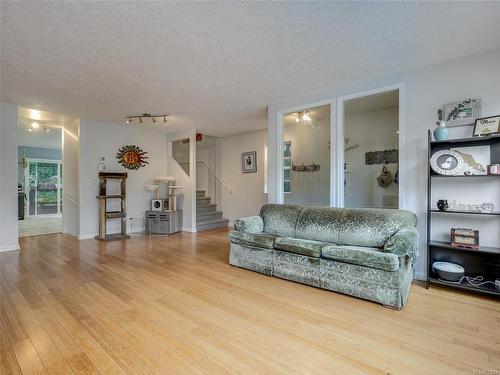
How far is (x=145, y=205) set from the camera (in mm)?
6629

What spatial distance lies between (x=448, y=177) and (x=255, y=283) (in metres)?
2.47

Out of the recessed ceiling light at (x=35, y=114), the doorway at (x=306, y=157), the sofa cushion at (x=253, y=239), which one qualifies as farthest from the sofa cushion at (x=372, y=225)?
the recessed ceiling light at (x=35, y=114)

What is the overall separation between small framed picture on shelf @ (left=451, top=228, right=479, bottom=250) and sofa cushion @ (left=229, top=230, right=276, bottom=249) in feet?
6.39

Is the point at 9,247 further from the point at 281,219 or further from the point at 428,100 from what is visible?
the point at 428,100

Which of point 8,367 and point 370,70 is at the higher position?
point 370,70

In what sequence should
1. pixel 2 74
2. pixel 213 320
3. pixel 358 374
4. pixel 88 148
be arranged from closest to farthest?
pixel 358 374 < pixel 213 320 < pixel 2 74 < pixel 88 148

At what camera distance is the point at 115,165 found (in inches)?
239

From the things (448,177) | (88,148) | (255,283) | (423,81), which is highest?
(423,81)

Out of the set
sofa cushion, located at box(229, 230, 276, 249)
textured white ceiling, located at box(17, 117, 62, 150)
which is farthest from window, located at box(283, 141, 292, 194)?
textured white ceiling, located at box(17, 117, 62, 150)

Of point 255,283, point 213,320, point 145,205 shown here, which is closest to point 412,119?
point 255,283

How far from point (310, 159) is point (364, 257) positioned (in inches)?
121

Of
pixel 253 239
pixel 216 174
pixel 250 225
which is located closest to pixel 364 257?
pixel 253 239

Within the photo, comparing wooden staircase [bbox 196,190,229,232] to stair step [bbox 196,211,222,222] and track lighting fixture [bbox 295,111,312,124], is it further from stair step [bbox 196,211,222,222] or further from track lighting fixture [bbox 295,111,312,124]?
track lighting fixture [bbox 295,111,312,124]

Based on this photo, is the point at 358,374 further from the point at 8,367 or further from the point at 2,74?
the point at 2,74
